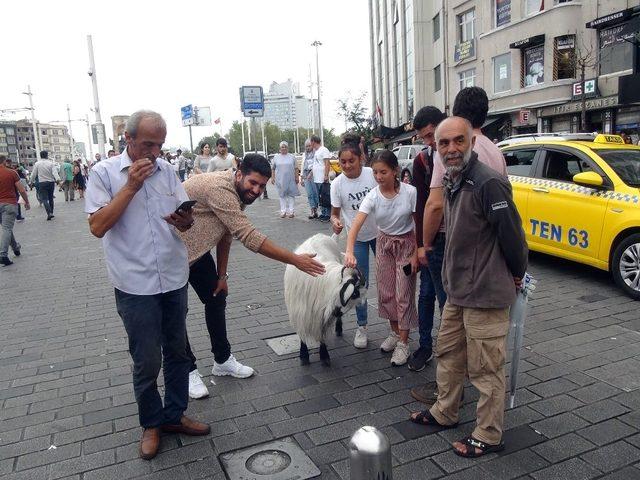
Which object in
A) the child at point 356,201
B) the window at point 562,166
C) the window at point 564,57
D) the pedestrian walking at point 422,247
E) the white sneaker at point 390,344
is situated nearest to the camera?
the pedestrian walking at point 422,247

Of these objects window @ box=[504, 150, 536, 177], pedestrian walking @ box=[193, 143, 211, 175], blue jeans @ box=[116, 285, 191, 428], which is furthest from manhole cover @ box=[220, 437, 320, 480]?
pedestrian walking @ box=[193, 143, 211, 175]

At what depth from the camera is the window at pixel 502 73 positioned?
28.5 metres

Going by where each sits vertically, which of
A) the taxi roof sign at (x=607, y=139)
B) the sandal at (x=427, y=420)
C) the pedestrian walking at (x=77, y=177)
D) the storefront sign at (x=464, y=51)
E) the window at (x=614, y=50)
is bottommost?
the sandal at (x=427, y=420)

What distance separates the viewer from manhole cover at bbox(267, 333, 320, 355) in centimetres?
491

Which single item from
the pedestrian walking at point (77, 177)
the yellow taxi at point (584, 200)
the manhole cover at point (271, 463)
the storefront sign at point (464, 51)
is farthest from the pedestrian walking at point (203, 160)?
the storefront sign at point (464, 51)

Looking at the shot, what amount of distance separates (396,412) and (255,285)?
13.1ft

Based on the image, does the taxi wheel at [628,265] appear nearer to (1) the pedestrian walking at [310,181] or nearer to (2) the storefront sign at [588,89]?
(1) the pedestrian walking at [310,181]

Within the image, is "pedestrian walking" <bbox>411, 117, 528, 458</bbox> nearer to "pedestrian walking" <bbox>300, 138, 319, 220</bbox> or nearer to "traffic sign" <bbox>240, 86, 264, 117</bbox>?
"pedestrian walking" <bbox>300, 138, 319, 220</bbox>

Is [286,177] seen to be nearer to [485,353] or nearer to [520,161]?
[520,161]

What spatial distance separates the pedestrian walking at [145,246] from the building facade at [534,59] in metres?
21.9

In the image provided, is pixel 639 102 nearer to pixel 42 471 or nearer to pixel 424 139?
pixel 424 139

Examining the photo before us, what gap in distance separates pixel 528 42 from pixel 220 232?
26.6 meters

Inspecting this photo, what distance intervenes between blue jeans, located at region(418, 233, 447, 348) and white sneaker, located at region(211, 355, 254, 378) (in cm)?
146

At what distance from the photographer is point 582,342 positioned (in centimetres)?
473
